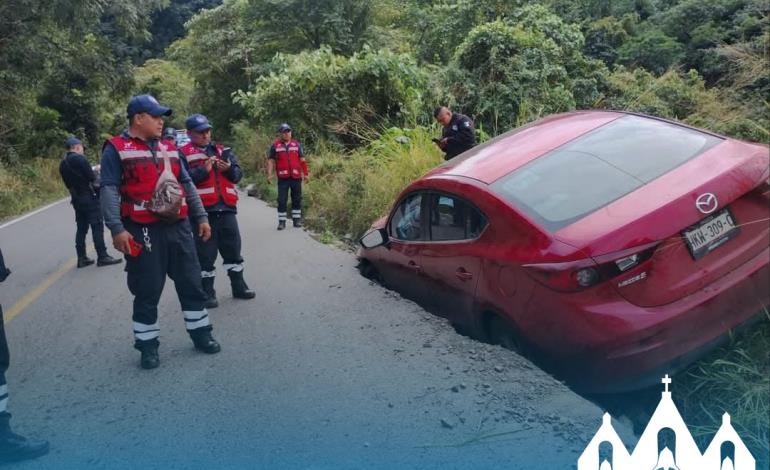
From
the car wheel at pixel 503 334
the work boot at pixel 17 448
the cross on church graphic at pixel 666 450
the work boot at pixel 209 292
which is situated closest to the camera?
the cross on church graphic at pixel 666 450

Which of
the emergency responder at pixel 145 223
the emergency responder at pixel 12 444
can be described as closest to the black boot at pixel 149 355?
the emergency responder at pixel 145 223

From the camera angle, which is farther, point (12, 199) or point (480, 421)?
point (12, 199)

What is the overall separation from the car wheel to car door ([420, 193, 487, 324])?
17 centimetres

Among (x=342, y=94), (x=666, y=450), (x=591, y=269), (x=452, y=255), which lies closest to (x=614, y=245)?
(x=591, y=269)

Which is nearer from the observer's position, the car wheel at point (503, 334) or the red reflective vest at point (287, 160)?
the car wheel at point (503, 334)

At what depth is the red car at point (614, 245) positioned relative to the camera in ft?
11.5

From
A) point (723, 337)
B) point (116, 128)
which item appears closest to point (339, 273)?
point (723, 337)

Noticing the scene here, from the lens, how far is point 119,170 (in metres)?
4.68

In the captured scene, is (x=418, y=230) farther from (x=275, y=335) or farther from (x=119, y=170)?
(x=119, y=170)

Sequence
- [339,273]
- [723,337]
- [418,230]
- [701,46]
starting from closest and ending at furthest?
[723,337], [418,230], [701,46], [339,273]

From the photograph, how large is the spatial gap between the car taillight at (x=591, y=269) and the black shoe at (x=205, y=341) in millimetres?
2629

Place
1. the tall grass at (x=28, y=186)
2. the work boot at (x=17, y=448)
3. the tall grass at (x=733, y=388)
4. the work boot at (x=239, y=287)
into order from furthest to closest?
the tall grass at (x=28, y=186) < the work boot at (x=239, y=287) < the work boot at (x=17, y=448) < the tall grass at (x=733, y=388)

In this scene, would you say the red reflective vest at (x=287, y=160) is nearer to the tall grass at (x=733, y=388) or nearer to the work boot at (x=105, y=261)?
the work boot at (x=105, y=261)

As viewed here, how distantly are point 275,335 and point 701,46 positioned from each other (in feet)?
17.0
